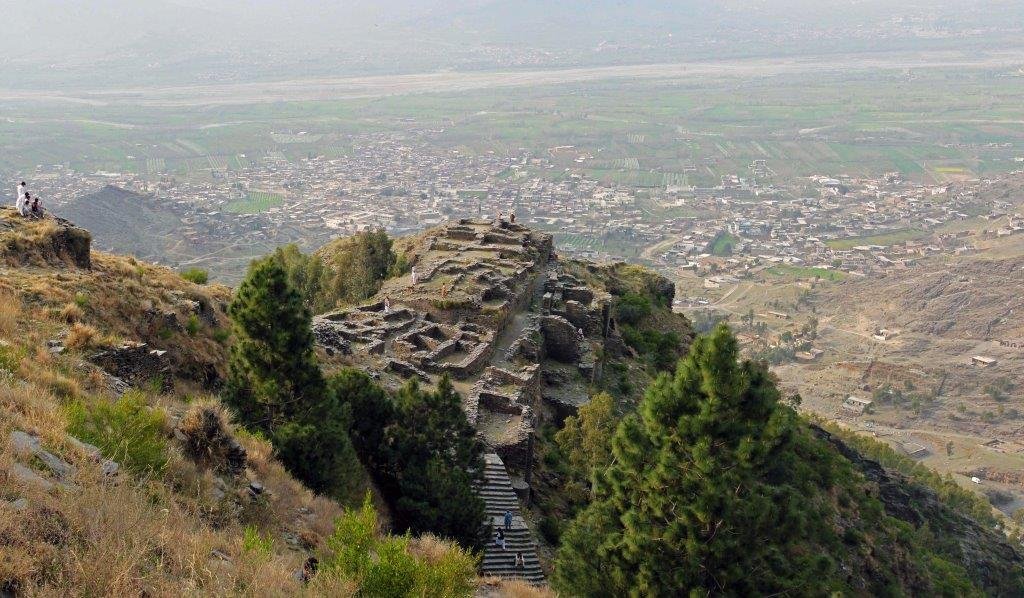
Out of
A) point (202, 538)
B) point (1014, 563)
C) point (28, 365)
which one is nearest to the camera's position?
point (202, 538)

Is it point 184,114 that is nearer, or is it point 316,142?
point 316,142

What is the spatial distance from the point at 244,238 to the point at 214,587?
7813 cm

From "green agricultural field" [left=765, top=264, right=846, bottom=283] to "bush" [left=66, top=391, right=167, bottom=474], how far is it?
315 ft

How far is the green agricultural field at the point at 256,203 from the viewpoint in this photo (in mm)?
98344

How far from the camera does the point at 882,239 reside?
114 metres

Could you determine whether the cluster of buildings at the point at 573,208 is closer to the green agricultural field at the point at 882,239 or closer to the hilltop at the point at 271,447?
the green agricultural field at the point at 882,239

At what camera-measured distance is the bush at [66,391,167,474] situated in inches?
341

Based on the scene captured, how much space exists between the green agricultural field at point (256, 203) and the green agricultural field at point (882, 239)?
7682 centimetres

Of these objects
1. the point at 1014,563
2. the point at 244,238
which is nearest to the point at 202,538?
the point at 1014,563

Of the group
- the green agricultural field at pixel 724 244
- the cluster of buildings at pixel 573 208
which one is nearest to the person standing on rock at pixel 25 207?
the cluster of buildings at pixel 573 208

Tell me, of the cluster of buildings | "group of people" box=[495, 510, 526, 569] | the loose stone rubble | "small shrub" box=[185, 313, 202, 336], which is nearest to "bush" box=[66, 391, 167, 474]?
"small shrub" box=[185, 313, 202, 336]

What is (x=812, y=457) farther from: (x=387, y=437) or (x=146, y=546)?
(x=146, y=546)

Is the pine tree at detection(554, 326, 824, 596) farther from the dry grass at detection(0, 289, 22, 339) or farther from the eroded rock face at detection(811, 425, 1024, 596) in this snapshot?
the eroded rock face at detection(811, 425, 1024, 596)

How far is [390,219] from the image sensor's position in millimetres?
98750
